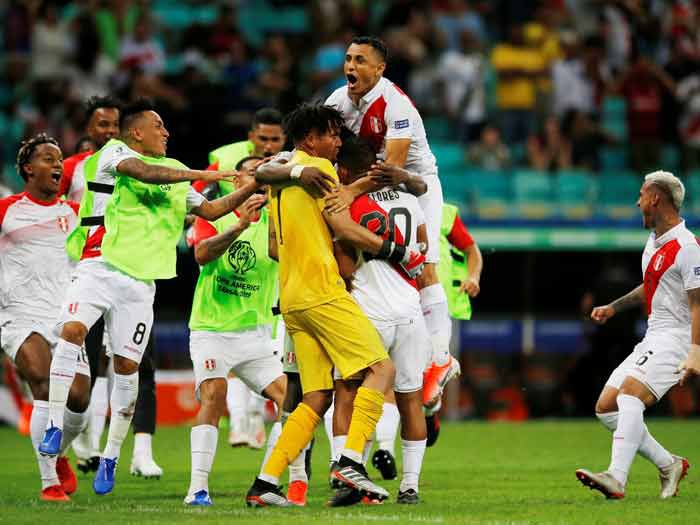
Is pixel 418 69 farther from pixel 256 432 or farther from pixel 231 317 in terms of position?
pixel 231 317

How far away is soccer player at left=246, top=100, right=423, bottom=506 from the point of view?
8453mm

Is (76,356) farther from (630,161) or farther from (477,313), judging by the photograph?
(630,161)

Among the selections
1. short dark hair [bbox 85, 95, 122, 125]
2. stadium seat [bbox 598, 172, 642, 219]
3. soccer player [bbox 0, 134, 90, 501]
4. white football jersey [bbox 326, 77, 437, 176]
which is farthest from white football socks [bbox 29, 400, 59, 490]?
stadium seat [bbox 598, 172, 642, 219]

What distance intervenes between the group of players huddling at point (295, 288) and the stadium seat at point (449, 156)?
1004 centimetres

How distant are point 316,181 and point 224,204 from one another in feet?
3.62

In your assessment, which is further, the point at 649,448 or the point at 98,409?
the point at 98,409

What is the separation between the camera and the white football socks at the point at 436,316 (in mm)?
10578

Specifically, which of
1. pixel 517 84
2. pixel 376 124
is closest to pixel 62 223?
pixel 376 124

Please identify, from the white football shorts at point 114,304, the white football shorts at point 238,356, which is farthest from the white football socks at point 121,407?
the white football shorts at point 238,356

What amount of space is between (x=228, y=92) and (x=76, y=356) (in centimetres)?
1153

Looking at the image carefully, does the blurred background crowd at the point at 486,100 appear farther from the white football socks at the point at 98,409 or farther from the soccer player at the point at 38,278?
the soccer player at the point at 38,278

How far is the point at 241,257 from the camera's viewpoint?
33.1 ft

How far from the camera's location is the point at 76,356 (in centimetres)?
958

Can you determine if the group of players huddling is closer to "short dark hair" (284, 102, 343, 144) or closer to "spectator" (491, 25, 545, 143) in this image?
"short dark hair" (284, 102, 343, 144)
